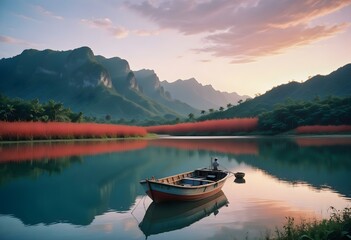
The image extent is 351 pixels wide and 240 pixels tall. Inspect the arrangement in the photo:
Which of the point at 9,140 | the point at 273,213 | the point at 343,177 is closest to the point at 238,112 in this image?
the point at 9,140

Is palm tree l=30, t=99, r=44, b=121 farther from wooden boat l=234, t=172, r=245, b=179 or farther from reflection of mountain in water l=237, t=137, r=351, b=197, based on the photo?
wooden boat l=234, t=172, r=245, b=179

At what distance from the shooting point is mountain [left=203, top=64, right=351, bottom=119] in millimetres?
134000

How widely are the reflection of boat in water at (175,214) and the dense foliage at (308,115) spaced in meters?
68.6

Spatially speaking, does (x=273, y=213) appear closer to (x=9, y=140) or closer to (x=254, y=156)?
(x=254, y=156)

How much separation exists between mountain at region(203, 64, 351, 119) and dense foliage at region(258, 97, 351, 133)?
A: 158 feet

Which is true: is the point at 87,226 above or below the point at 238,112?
below

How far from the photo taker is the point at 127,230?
1204 centimetres

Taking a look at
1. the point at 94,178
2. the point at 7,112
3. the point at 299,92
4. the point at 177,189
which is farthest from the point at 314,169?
the point at 299,92

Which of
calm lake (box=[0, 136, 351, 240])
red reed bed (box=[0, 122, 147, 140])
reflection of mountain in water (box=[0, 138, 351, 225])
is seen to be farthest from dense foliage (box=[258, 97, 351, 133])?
calm lake (box=[0, 136, 351, 240])

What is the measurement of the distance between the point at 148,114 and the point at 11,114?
453 feet

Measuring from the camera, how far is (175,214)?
14188mm

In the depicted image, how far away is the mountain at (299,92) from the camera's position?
134 metres

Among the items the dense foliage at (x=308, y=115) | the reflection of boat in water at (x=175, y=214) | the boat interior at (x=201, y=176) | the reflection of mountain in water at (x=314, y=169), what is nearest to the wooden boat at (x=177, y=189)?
the boat interior at (x=201, y=176)

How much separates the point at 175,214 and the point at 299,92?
14942cm
